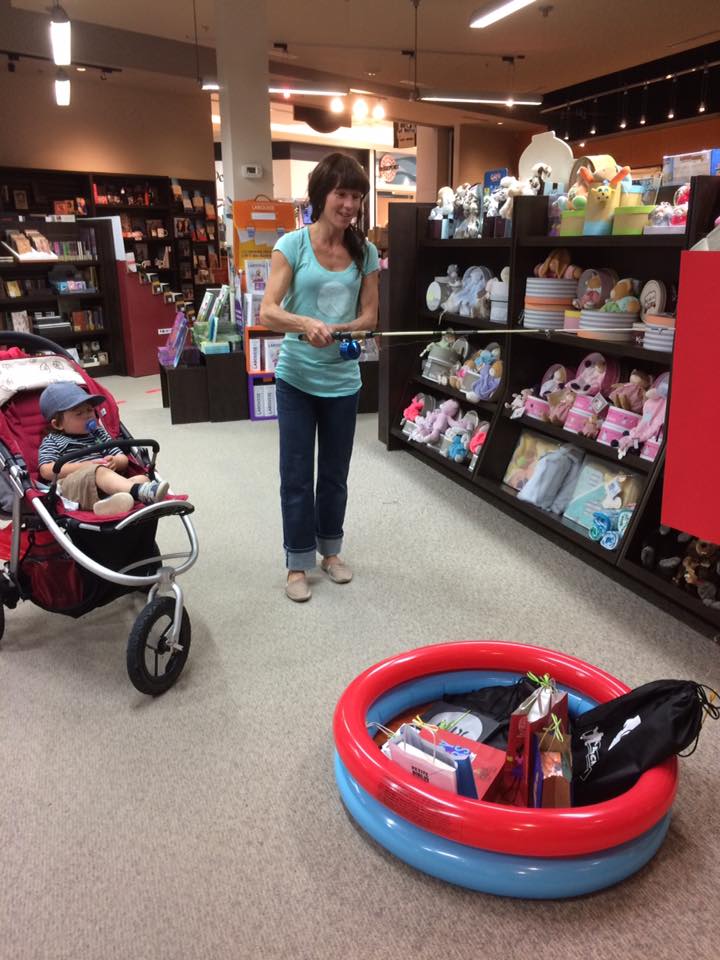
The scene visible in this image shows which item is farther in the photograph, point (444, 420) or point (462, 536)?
point (444, 420)

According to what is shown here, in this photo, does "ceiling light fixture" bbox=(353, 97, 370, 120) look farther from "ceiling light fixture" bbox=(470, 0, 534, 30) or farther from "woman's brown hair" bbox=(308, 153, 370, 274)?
"woman's brown hair" bbox=(308, 153, 370, 274)

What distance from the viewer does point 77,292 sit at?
307 inches

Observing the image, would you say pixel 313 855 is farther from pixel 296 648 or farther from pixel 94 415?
pixel 94 415

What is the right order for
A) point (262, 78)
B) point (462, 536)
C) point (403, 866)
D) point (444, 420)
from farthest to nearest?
point (262, 78)
point (444, 420)
point (462, 536)
point (403, 866)

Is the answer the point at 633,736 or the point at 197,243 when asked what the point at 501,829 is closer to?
the point at 633,736

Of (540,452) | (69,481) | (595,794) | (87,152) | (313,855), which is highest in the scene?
(87,152)

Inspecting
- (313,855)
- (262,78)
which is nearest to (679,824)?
(313,855)

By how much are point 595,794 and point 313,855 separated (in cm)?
69

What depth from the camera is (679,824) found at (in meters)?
1.79

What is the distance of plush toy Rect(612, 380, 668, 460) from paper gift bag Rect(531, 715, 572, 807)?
1.61 metres

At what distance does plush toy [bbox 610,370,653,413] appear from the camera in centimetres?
315

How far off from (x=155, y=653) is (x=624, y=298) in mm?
2390

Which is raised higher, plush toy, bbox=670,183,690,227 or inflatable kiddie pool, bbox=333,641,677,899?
plush toy, bbox=670,183,690,227

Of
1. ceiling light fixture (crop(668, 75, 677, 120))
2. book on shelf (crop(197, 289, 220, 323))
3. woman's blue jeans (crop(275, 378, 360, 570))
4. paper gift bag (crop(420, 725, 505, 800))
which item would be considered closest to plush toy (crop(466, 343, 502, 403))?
woman's blue jeans (crop(275, 378, 360, 570))
